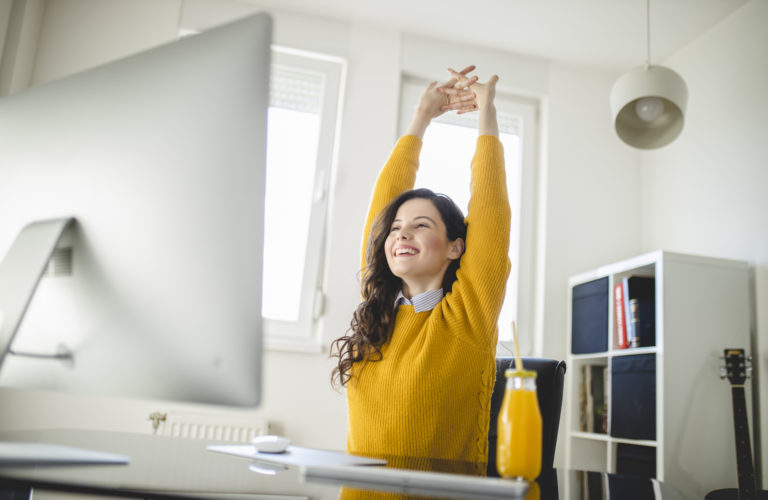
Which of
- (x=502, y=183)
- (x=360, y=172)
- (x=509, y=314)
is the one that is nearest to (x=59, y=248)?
(x=502, y=183)

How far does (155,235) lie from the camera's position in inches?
17.3

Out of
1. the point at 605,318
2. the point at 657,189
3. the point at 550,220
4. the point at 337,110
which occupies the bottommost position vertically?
the point at 605,318

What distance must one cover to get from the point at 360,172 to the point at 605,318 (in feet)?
4.64

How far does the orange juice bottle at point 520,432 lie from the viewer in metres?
0.65

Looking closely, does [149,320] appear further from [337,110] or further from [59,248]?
[337,110]

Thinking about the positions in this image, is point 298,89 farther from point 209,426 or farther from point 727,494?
point 727,494

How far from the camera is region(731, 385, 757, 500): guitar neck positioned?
204 centimetres

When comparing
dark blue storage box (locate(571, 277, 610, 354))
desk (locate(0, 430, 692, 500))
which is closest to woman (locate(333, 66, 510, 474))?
desk (locate(0, 430, 692, 500))

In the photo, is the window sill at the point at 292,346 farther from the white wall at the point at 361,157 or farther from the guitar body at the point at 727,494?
the guitar body at the point at 727,494

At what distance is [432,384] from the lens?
3.71 ft

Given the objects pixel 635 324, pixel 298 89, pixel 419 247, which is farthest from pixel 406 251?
pixel 298 89

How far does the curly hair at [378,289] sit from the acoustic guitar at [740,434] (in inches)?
56.4

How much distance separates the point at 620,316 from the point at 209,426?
1918 mm

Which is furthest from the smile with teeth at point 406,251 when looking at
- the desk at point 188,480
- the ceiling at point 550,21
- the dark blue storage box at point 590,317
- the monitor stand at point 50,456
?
the ceiling at point 550,21
